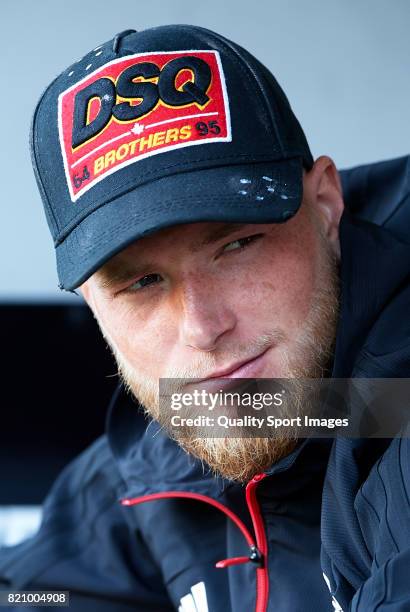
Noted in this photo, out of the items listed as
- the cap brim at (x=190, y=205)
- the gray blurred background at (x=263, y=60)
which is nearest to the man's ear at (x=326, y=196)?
the cap brim at (x=190, y=205)

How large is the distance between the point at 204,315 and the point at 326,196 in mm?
267

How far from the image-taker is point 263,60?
1.70 meters

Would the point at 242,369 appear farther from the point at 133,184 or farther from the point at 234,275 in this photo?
the point at 133,184

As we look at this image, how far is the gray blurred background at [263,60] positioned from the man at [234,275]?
62 centimetres

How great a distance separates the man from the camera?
0.91 m

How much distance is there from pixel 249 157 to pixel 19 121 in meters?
0.90

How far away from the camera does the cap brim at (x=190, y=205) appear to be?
90cm

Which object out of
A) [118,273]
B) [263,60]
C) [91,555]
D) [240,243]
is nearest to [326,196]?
[240,243]

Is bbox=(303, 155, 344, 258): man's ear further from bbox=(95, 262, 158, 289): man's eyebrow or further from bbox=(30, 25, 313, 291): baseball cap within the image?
bbox=(95, 262, 158, 289): man's eyebrow

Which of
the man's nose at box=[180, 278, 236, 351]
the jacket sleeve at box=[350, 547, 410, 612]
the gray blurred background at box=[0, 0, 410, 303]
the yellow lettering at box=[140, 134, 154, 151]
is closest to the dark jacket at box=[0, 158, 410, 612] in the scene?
the jacket sleeve at box=[350, 547, 410, 612]

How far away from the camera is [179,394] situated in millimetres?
994

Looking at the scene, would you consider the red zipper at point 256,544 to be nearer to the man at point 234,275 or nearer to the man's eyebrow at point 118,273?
the man at point 234,275

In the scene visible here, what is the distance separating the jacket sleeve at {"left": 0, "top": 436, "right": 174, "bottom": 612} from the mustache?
0.38m

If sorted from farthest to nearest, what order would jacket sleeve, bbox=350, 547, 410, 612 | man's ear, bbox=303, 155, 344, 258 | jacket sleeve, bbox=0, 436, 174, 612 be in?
jacket sleeve, bbox=0, 436, 174, 612, man's ear, bbox=303, 155, 344, 258, jacket sleeve, bbox=350, 547, 410, 612
